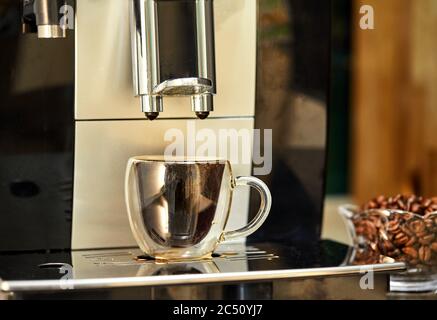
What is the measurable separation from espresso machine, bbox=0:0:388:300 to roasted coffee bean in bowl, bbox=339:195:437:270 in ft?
0.19

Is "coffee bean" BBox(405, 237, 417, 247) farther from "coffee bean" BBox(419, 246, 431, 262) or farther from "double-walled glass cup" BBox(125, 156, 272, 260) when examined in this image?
"double-walled glass cup" BBox(125, 156, 272, 260)

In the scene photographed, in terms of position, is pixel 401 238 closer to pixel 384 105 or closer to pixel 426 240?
pixel 426 240

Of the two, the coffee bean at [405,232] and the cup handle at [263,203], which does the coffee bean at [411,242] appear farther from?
the cup handle at [263,203]

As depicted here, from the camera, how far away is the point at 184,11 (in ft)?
2.50

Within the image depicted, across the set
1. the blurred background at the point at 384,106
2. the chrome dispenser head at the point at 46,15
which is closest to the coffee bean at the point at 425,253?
the chrome dispenser head at the point at 46,15

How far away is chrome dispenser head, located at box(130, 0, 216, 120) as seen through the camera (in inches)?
29.8

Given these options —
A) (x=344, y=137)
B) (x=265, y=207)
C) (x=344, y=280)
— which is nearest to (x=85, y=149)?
(x=265, y=207)

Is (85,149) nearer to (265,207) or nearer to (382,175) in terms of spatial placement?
(265,207)

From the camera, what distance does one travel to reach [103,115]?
89cm

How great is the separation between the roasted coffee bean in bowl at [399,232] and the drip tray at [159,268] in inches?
1.1

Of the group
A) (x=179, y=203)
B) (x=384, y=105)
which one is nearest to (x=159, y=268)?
(x=179, y=203)

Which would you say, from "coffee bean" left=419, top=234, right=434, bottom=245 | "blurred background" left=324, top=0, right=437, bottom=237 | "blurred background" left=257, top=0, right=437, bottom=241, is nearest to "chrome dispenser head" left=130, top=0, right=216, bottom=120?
"coffee bean" left=419, top=234, right=434, bottom=245

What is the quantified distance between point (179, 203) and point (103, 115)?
0.17m

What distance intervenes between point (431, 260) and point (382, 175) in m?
1.78
